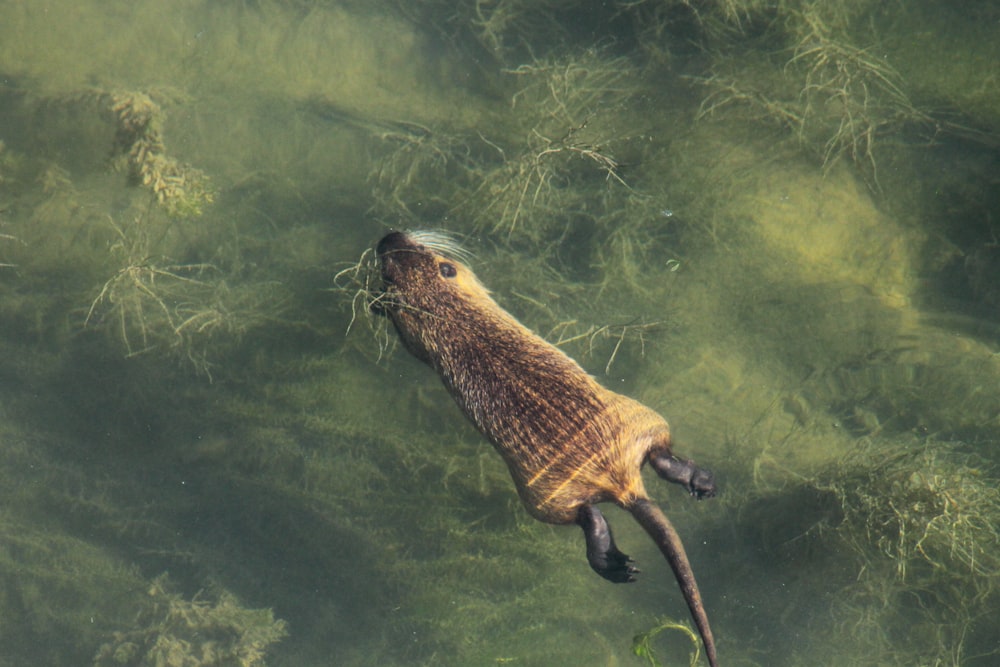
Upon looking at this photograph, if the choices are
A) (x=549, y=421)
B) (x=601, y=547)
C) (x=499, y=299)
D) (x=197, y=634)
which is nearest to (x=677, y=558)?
(x=601, y=547)

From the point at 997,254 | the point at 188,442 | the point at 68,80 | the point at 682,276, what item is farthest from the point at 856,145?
the point at 68,80

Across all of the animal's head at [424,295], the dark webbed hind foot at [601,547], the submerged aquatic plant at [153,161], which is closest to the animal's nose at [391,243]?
the animal's head at [424,295]

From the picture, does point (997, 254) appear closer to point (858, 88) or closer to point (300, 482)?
point (858, 88)

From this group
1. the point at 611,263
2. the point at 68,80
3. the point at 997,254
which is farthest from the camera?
the point at 68,80

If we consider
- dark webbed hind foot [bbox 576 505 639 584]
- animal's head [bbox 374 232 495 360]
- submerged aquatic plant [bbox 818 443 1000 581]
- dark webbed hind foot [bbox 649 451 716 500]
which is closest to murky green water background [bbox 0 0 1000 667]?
submerged aquatic plant [bbox 818 443 1000 581]

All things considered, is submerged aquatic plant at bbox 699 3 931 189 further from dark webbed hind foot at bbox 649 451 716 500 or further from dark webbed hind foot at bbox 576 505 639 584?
dark webbed hind foot at bbox 576 505 639 584

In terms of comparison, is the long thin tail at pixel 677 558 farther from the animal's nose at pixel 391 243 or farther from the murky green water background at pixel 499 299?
the animal's nose at pixel 391 243
